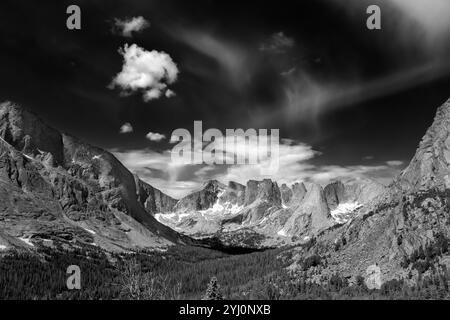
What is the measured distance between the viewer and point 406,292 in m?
171
